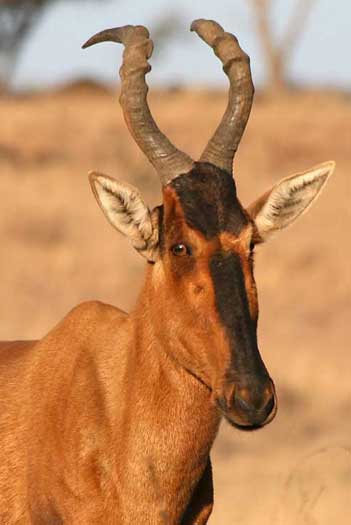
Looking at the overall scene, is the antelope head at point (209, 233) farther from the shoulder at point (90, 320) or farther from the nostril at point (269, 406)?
the shoulder at point (90, 320)

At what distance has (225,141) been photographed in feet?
27.4

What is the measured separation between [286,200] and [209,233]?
2.79ft

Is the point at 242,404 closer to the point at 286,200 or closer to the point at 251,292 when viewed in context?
the point at 251,292

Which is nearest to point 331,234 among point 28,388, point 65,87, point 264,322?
point 264,322

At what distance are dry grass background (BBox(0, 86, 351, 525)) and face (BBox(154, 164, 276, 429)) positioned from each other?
3626 millimetres

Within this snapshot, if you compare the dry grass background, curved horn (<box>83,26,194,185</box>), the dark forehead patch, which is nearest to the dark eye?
the dark forehead patch

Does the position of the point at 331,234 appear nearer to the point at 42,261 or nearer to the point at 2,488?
the point at 42,261

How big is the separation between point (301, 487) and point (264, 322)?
9.96m

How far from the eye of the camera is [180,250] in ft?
25.5

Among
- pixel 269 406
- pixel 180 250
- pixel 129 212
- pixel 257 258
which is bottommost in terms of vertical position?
pixel 269 406

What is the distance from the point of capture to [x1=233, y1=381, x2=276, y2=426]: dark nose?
7227 millimetres

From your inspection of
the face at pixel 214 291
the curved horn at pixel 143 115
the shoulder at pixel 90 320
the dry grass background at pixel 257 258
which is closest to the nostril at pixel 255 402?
the face at pixel 214 291

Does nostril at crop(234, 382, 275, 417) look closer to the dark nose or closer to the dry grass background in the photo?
the dark nose

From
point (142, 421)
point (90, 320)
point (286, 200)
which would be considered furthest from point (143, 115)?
point (142, 421)
